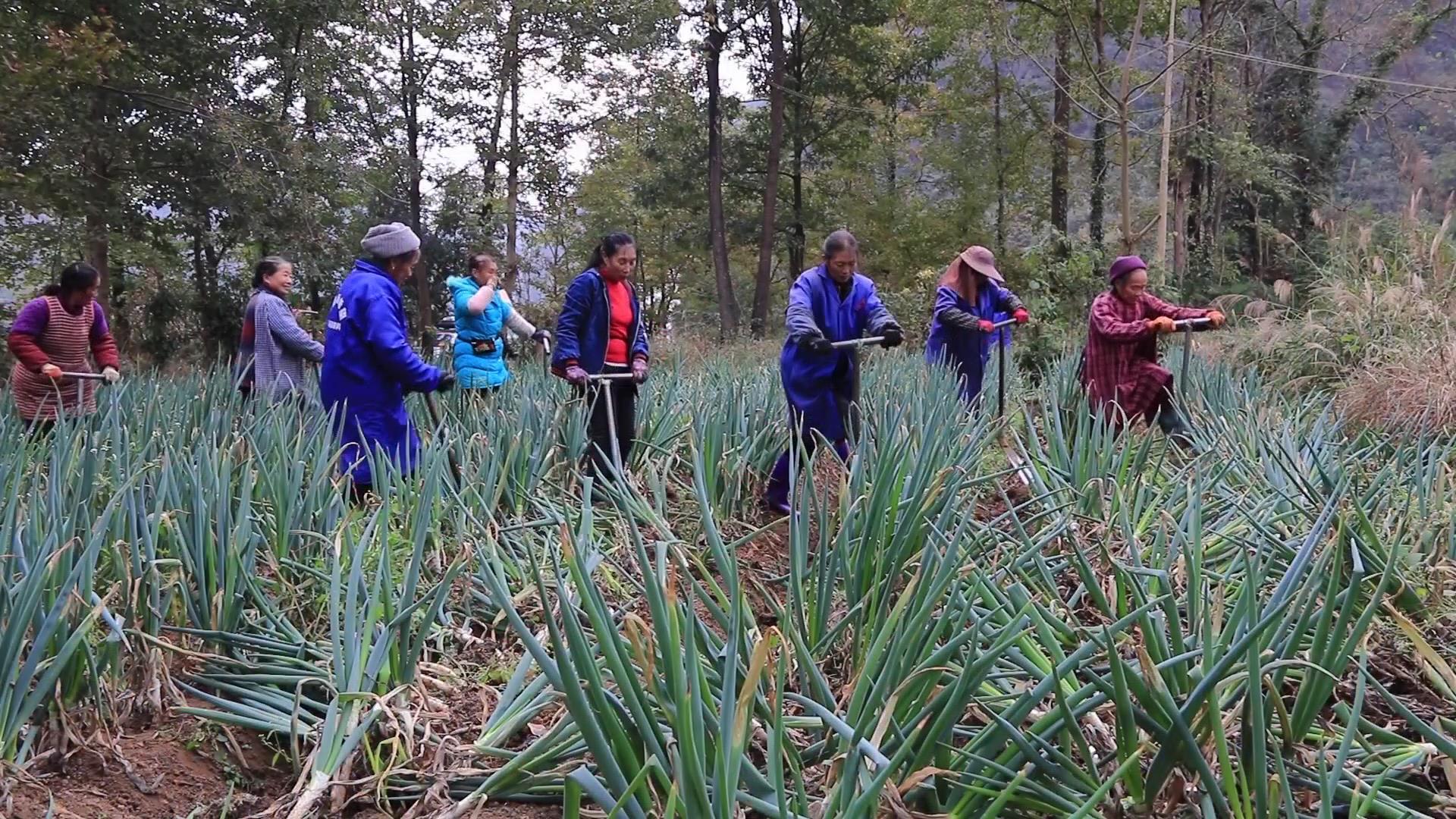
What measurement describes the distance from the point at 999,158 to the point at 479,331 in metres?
18.9

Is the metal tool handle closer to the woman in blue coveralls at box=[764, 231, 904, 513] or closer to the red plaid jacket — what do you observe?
the woman in blue coveralls at box=[764, 231, 904, 513]

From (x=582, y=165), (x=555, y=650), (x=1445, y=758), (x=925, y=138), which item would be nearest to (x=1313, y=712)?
(x=1445, y=758)

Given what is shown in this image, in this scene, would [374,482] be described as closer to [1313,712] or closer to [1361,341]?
[1313,712]

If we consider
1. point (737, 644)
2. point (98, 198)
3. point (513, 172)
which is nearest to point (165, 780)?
point (737, 644)

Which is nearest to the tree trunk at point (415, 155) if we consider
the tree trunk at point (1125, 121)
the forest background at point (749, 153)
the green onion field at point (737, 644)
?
the forest background at point (749, 153)

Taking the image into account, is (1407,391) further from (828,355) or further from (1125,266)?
(828,355)

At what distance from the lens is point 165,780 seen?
6.04ft

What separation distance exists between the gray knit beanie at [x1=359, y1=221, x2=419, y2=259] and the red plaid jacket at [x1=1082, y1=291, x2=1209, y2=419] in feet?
9.32

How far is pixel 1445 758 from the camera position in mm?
1613

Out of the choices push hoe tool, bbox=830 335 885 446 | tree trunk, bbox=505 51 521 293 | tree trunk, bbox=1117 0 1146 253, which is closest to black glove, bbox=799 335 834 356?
push hoe tool, bbox=830 335 885 446

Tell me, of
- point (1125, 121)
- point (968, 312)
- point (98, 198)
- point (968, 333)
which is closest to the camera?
point (968, 312)

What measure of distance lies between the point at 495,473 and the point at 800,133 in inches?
706

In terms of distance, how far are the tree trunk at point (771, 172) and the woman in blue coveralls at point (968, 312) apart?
40.0ft

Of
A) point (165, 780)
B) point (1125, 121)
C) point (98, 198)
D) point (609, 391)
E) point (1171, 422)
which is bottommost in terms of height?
point (165, 780)
